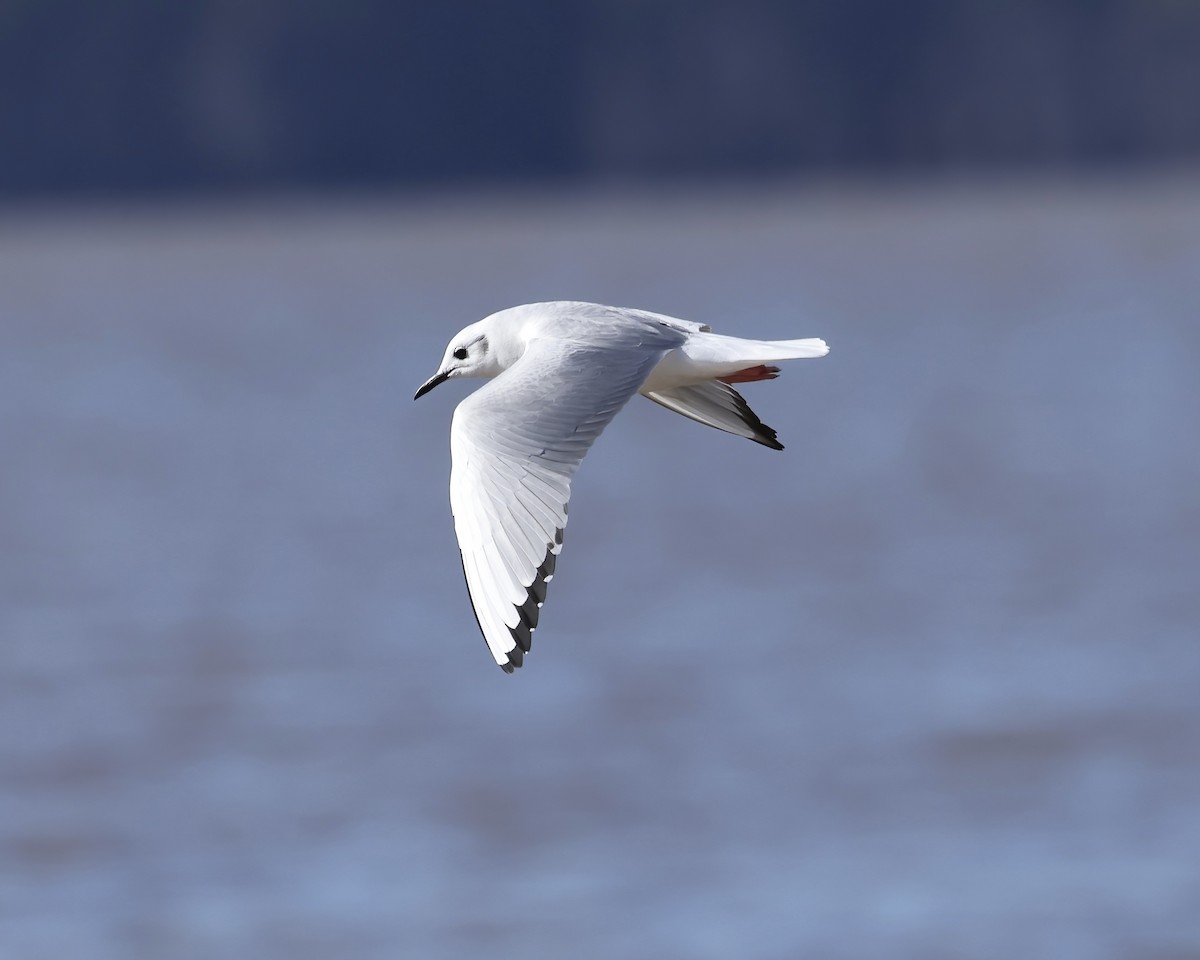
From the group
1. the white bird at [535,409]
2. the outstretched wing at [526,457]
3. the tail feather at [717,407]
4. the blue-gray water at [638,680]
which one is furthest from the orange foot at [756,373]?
the blue-gray water at [638,680]

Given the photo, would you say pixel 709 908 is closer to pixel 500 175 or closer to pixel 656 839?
pixel 656 839

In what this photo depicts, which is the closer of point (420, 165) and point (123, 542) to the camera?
point (123, 542)

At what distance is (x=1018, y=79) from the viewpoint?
74.4 m

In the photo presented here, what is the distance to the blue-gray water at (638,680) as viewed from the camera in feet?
49.7

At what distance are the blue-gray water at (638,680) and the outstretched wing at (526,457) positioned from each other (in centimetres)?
795

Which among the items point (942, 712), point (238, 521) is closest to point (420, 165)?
point (238, 521)

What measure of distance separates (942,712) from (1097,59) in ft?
182

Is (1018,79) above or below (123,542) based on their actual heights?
below

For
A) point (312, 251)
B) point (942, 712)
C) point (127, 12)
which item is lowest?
point (312, 251)

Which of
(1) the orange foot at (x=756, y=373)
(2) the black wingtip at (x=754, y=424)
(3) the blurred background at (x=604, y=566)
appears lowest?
(3) the blurred background at (x=604, y=566)

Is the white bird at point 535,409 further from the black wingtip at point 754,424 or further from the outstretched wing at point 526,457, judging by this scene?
the black wingtip at point 754,424

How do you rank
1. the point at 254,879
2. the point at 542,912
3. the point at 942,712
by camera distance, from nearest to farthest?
1. the point at 542,912
2. the point at 254,879
3. the point at 942,712

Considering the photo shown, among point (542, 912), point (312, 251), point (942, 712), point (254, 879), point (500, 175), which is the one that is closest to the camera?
point (542, 912)

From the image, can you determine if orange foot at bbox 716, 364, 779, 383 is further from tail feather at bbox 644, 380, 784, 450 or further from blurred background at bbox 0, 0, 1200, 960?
blurred background at bbox 0, 0, 1200, 960
